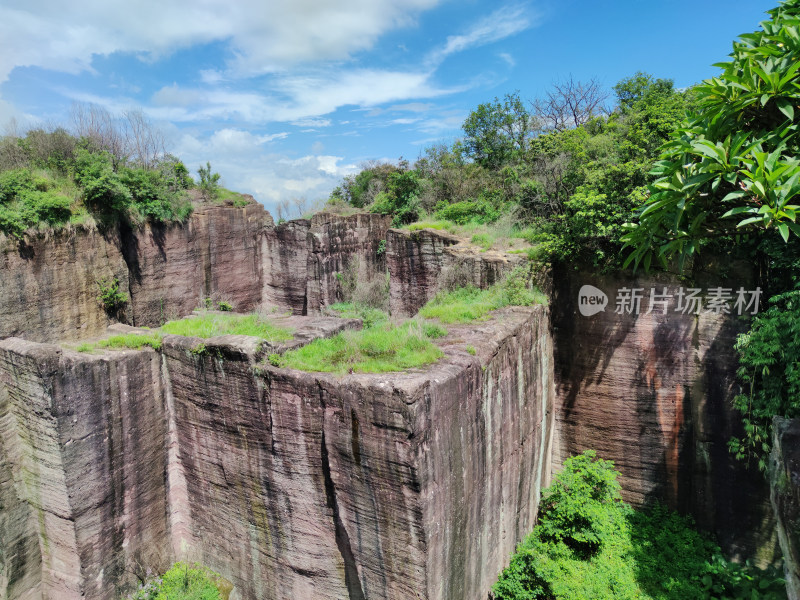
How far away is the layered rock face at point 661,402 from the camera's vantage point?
28.7 ft

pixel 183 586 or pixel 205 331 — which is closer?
pixel 183 586

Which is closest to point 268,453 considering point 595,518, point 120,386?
point 120,386

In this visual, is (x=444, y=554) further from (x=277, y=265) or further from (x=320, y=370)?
(x=277, y=265)

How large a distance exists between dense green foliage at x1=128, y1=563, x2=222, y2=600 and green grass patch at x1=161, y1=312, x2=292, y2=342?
3510 mm

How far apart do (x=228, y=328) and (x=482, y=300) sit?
4368 millimetres

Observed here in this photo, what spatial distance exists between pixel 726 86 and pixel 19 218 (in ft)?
44.5

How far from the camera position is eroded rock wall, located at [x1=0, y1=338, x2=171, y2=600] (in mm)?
6570

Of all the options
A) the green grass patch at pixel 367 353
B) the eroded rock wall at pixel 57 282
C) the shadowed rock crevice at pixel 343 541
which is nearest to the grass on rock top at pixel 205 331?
the green grass patch at pixel 367 353

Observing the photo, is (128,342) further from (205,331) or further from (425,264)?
(425,264)

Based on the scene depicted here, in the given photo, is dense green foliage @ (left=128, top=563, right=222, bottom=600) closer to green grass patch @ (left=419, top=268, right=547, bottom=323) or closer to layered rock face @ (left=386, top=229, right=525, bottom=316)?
green grass patch @ (left=419, top=268, right=547, bottom=323)

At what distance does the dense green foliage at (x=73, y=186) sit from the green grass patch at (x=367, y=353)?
901cm

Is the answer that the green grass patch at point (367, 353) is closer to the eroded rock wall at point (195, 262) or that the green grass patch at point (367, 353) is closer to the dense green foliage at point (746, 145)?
A: the dense green foliage at point (746, 145)

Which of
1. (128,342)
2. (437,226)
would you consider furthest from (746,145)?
(128,342)

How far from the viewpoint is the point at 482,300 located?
9.32 meters
